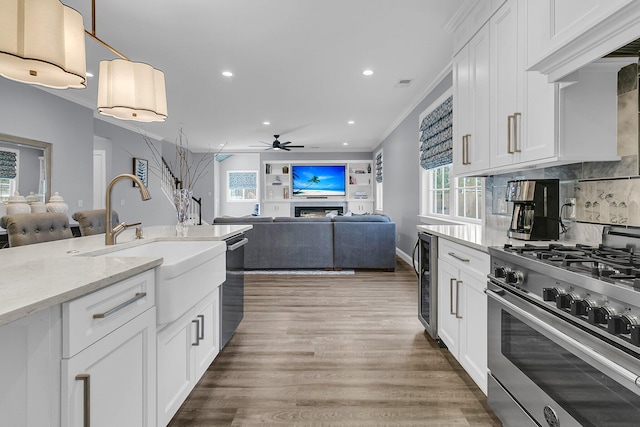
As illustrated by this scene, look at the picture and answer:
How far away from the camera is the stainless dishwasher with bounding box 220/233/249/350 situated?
7.42ft

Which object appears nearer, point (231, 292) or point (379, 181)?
point (231, 292)

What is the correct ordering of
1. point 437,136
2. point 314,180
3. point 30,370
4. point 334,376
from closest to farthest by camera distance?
1. point 30,370
2. point 334,376
3. point 437,136
4. point 314,180

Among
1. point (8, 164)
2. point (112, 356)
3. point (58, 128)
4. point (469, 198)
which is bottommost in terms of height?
point (112, 356)

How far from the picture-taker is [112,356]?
102 centimetres

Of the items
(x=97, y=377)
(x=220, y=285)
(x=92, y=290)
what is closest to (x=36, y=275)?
(x=92, y=290)

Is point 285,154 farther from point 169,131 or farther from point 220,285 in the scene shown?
point 220,285

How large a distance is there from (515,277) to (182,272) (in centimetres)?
138

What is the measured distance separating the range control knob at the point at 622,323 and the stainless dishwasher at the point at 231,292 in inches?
76.3

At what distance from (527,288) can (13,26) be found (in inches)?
87.4

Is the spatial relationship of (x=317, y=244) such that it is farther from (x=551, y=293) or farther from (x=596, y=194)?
(x=551, y=293)

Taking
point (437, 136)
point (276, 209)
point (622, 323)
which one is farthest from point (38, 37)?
point (276, 209)

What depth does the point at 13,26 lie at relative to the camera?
1.29 meters

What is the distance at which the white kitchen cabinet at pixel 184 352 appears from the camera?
1403 millimetres

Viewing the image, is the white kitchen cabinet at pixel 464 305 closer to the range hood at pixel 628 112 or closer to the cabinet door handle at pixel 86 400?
the range hood at pixel 628 112
